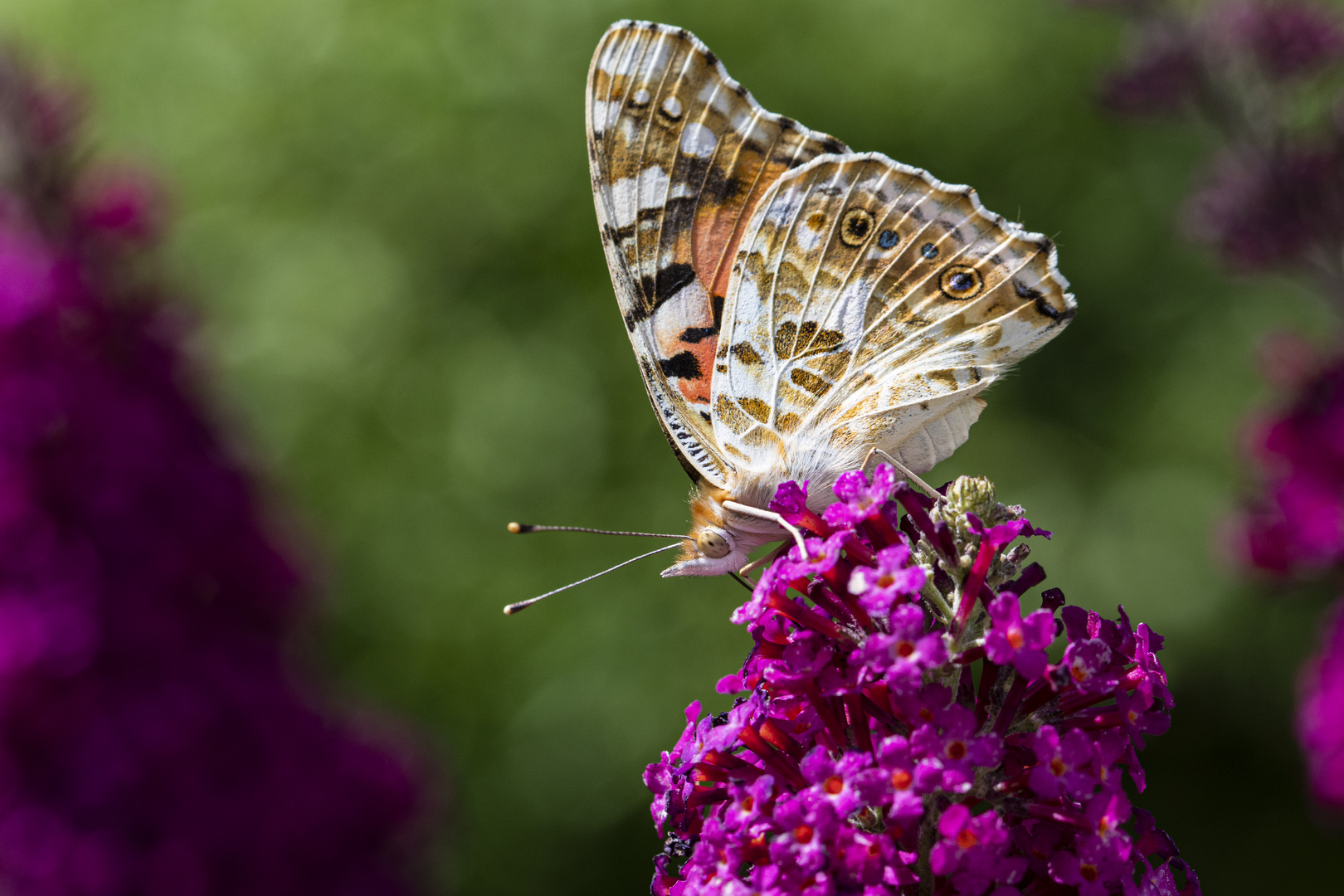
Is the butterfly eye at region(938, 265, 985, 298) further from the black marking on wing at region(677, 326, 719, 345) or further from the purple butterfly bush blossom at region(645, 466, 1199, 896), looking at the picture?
the purple butterfly bush blossom at region(645, 466, 1199, 896)

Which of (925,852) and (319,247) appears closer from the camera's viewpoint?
(925,852)

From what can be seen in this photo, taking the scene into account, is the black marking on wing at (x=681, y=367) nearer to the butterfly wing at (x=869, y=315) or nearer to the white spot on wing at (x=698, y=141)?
the butterfly wing at (x=869, y=315)

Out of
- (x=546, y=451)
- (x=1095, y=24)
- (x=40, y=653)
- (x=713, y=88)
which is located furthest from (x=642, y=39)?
(x=1095, y=24)

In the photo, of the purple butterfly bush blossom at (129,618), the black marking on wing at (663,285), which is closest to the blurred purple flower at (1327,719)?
the black marking on wing at (663,285)

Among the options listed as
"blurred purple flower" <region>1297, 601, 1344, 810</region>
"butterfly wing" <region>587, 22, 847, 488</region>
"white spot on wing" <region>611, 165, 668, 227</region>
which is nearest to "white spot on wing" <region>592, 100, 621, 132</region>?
"butterfly wing" <region>587, 22, 847, 488</region>

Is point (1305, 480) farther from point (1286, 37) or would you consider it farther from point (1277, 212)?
point (1286, 37)

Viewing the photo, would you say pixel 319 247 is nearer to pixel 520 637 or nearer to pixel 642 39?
pixel 520 637

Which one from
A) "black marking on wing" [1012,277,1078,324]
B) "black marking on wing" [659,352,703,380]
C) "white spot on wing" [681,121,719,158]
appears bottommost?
"black marking on wing" [659,352,703,380]
